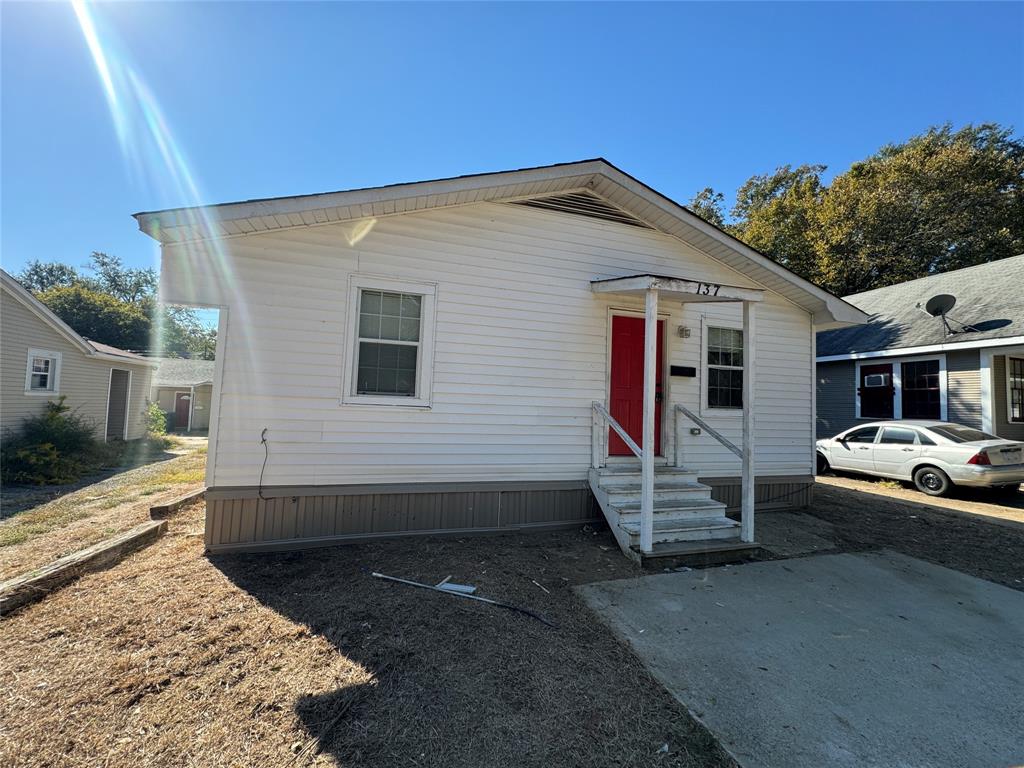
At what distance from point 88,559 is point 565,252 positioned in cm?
607

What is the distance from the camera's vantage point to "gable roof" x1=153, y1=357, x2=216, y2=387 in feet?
75.5

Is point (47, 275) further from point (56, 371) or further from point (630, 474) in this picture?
point (630, 474)

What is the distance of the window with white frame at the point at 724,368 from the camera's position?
690 cm

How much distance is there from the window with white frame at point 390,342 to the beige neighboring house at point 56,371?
12011mm

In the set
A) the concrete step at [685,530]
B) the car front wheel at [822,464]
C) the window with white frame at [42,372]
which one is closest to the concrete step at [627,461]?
the concrete step at [685,530]

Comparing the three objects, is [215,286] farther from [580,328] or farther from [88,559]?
[580,328]

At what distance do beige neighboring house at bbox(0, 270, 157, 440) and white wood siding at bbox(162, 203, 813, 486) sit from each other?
1123 cm

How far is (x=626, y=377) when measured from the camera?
638 cm

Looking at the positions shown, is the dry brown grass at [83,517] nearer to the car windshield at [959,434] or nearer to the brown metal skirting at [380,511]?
the brown metal skirting at [380,511]

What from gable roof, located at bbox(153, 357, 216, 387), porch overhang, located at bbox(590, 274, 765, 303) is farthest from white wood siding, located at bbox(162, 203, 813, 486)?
gable roof, located at bbox(153, 357, 216, 387)

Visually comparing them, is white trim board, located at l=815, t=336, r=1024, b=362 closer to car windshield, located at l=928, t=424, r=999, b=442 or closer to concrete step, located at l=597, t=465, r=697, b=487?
car windshield, located at l=928, t=424, r=999, b=442

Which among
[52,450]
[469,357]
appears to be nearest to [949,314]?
[469,357]

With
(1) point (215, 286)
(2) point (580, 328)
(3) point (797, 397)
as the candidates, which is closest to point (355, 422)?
(1) point (215, 286)

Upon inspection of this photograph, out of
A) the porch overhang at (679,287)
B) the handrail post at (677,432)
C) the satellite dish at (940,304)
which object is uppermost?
the satellite dish at (940,304)
